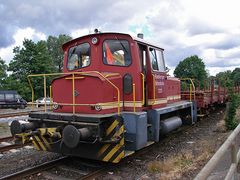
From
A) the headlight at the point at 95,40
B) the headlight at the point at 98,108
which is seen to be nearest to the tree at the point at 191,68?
the headlight at the point at 95,40

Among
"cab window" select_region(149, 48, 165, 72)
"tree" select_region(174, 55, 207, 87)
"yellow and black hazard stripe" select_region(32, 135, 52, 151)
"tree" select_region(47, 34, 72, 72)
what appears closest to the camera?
"yellow and black hazard stripe" select_region(32, 135, 52, 151)

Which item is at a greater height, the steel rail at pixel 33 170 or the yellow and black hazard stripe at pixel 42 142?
the yellow and black hazard stripe at pixel 42 142

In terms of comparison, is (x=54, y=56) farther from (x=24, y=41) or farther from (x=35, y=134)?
(x=35, y=134)

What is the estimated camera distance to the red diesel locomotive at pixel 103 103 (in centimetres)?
654

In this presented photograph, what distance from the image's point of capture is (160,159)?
25.6 ft

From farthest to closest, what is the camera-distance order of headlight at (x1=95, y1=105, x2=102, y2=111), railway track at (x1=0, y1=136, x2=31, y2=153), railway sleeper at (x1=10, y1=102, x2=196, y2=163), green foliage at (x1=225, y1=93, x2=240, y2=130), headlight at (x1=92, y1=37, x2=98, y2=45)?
green foliage at (x1=225, y1=93, x2=240, y2=130) < railway track at (x1=0, y1=136, x2=31, y2=153) < headlight at (x1=92, y1=37, x2=98, y2=45) < headlight at (x1=95, y1=105, x2=102, y2=111) < railway sleeper at (x1=10, y1=102, x2=196, y2=163)

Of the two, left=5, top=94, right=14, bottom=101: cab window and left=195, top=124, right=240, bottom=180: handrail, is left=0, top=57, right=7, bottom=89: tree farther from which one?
left=195, top=124, right=240, bottom=180: handrail

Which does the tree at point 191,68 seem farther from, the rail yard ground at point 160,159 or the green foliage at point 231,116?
the rail yard ground at point 160,159

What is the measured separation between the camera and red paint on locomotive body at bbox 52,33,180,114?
6996 mm

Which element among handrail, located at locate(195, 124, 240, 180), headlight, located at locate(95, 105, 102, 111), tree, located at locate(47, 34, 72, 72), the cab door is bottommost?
handrail, located at locate(195, 124, 240, 180)

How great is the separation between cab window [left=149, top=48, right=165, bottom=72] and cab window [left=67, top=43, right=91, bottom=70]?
73.5 inches

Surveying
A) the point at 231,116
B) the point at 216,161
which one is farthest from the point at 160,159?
the point at 216,161

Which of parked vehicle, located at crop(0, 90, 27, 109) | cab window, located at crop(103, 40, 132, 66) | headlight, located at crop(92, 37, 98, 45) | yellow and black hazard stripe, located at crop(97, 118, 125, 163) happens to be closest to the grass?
yellow and black hazard stripe, located at crop(97, 118, 125, 163)

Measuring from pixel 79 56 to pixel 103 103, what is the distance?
191 centimetres
